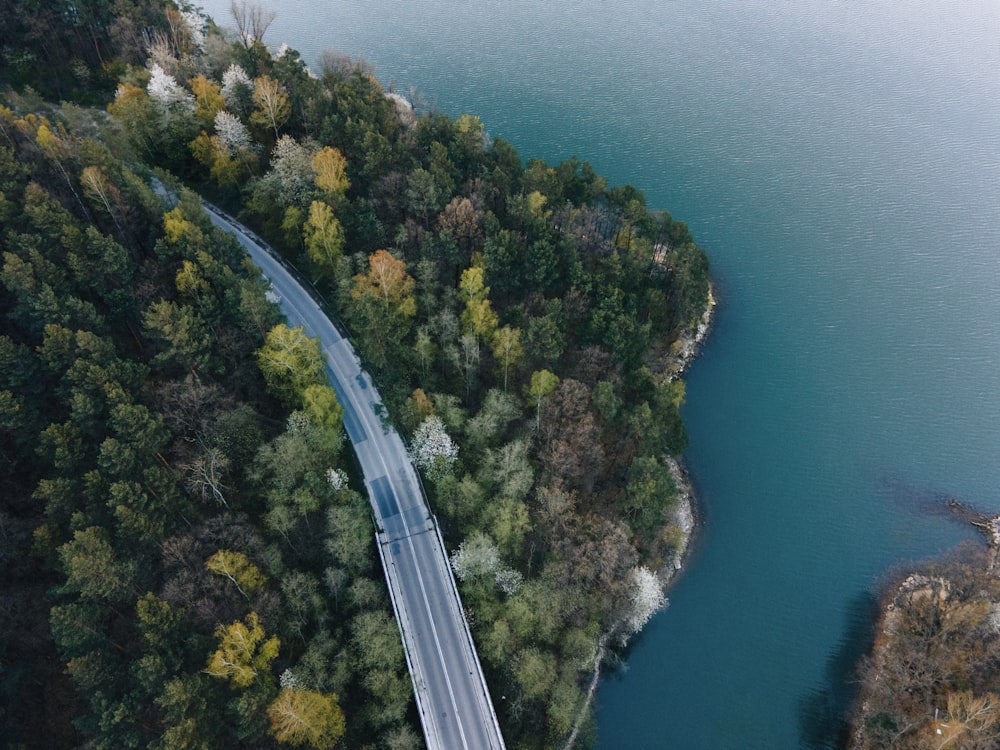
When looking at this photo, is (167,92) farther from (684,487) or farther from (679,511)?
(679,511)

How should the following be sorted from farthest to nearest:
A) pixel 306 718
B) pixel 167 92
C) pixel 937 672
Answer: pixel 167 92 → pixel 937 672 → pixel 306 718

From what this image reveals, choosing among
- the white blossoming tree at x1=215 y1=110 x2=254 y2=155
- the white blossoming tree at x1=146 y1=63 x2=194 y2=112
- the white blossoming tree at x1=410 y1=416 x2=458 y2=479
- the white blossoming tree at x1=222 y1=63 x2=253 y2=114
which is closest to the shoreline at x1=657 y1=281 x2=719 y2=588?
the white blossoming tree at x1=410 y1=416 x2=458 y2=479

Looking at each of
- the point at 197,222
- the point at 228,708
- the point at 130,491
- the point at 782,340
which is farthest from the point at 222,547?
the point at 782,340

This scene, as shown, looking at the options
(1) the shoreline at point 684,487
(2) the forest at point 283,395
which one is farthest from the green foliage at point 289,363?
(1) the shoreline at point 684,487

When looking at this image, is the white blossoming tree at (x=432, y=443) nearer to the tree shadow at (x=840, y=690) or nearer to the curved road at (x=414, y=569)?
the curved road at (x=414, y=569)

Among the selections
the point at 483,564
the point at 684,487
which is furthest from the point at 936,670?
the point at 483,564
